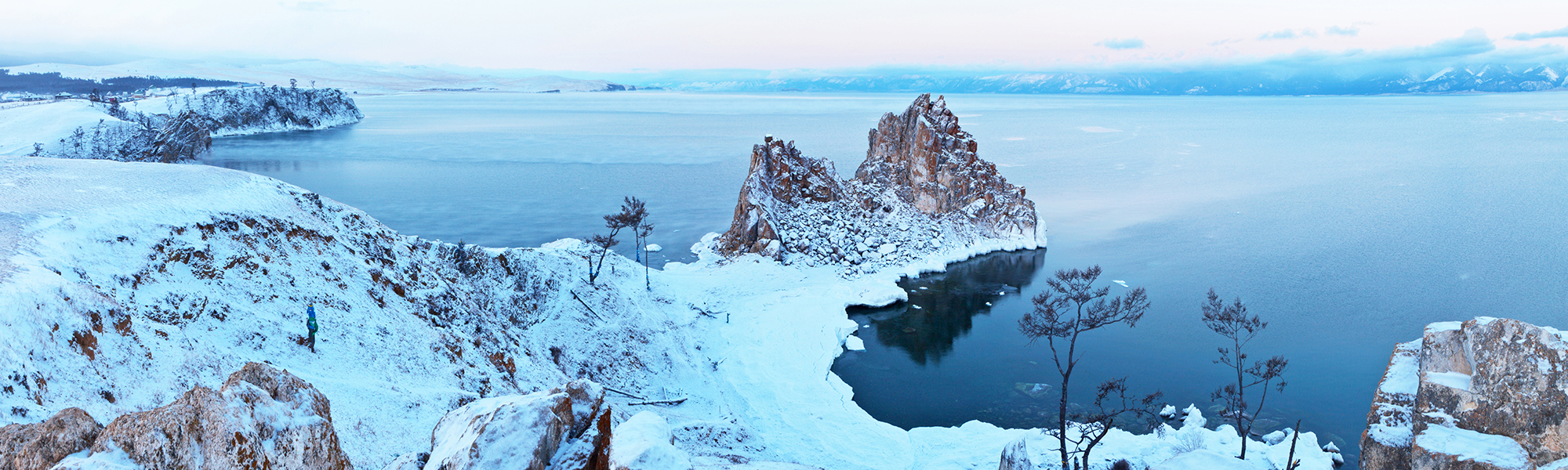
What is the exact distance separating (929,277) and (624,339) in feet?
92.4

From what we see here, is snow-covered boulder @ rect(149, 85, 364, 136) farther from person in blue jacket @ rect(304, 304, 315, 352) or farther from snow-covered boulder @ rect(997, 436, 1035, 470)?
snow-covered boulder @ rect(997, 436, 1035, 470)

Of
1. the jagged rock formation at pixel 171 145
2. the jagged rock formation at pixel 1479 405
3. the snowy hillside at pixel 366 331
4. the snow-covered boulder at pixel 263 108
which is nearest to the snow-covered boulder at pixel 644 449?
the snowy hillside at pixel 366 331

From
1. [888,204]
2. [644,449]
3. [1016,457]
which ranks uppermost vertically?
[644,449]

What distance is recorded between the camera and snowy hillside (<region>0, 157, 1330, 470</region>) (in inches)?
688

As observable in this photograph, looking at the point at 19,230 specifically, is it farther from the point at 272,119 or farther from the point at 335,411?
the point at 272,119

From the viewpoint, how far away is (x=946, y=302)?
169 ft

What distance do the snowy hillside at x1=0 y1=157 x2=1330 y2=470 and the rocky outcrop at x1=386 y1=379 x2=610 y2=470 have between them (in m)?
6.08

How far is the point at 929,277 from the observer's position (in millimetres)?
57125

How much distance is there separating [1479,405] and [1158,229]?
52715mm

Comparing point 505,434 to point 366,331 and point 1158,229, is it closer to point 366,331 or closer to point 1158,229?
point 366,331

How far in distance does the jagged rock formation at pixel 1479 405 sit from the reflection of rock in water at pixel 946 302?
22.3 m

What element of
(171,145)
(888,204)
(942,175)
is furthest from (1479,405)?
(171,145)

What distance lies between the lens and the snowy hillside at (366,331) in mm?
17484

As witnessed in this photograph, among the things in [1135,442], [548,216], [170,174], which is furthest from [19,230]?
[548,216]
